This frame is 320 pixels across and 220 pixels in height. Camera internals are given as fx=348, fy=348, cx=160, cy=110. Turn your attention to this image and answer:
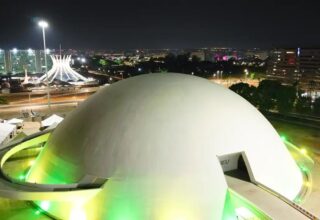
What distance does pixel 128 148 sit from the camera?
641 inches

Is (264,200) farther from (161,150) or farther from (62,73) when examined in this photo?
(62,73)

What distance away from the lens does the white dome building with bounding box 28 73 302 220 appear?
15289 mm

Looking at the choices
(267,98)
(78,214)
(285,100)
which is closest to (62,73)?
(267,98)

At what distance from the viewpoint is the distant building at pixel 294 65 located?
4110 inches

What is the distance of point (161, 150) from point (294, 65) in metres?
118

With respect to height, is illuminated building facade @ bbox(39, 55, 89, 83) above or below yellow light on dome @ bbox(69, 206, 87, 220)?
above

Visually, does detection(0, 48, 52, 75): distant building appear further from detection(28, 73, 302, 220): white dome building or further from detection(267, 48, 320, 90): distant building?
detection(28, 73, 302, 220): white dome building

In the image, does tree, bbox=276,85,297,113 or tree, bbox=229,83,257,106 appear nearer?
tree, bbox=276,85,297,113

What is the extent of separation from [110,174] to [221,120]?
245 inches

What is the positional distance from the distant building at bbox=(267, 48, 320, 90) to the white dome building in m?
86.6

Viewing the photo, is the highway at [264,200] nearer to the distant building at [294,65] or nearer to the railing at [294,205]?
the railing at [294,205]

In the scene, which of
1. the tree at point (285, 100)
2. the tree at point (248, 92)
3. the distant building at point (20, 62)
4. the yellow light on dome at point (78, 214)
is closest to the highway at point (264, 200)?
the yellow light on dome at point (78, 214)

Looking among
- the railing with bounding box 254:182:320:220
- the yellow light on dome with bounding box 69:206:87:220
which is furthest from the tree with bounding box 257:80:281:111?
the yellow light on dome with bounding box 69:206:87:220

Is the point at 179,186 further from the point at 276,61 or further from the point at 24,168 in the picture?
the point at 276,61
